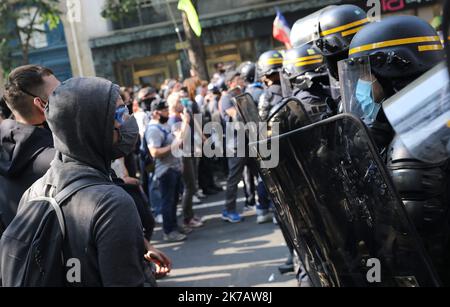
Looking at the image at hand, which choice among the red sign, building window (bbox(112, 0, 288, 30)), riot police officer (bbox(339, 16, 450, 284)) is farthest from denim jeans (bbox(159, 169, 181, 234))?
building window (bbox(112, 0, 288, 30))

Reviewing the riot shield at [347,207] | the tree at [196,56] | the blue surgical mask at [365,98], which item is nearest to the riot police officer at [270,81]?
the blue surgical mask at [365,98]

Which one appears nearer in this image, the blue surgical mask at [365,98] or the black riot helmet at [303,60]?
the blue surgical mask at [365,98]

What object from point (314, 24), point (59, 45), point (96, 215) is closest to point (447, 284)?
point (96, 215)

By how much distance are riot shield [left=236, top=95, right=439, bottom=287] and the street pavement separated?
3.20 metres

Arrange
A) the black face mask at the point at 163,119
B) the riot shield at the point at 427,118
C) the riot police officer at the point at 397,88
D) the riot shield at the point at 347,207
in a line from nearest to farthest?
the riot shield at the point at 427,118
the riot shield at the point at 347,207
the riot police officer at the point at 397,88
the black face mask at the point at 163,119

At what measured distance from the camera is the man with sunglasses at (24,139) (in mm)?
2740

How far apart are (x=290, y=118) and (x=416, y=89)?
1424 mm

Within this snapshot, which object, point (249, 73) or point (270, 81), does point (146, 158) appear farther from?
point (249, 73)

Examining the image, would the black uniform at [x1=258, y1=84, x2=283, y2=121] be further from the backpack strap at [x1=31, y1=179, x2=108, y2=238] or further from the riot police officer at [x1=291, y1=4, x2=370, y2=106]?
the backpack strap at [x1=31, y1=179, x2=108, y2=238]

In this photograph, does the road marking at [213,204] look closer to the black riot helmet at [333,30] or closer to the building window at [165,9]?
the black riot helmet at [333,30]

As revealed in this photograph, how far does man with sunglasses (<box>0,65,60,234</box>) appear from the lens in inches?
108

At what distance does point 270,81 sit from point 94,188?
4805 mm

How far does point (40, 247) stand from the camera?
1.69 m

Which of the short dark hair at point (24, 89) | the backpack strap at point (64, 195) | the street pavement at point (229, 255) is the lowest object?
the street pavement at point (229, 255)
